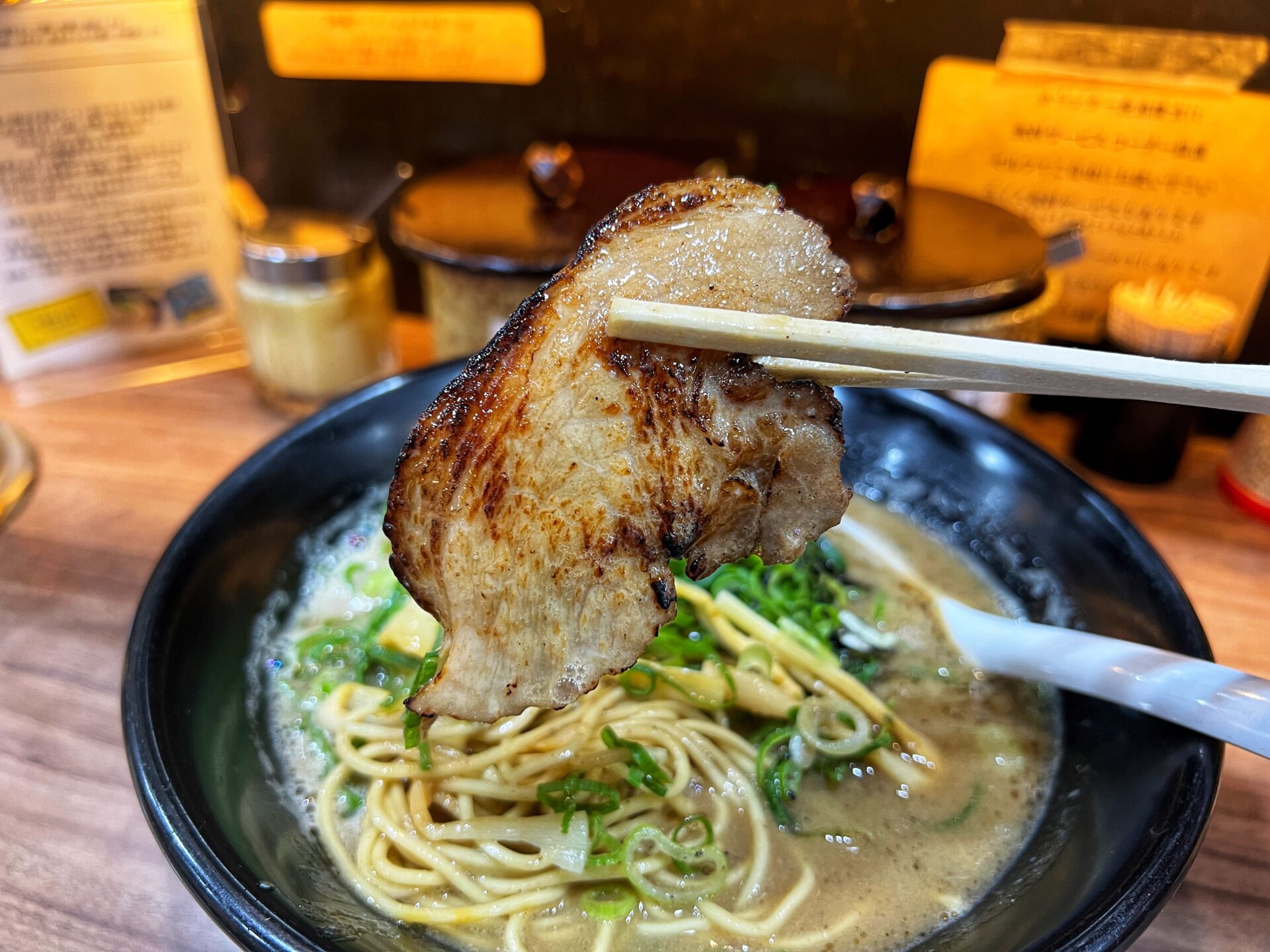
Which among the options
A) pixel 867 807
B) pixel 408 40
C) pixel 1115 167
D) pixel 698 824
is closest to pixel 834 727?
pixel 867 807

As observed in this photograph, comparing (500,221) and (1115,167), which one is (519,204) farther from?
(1115,167)

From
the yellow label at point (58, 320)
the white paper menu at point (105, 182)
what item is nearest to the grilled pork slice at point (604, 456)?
the white paper menu at point (105, 182)

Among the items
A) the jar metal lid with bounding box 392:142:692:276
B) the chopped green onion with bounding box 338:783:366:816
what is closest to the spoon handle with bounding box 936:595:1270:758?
the chopped green onion with bounding box 338:783:366:816

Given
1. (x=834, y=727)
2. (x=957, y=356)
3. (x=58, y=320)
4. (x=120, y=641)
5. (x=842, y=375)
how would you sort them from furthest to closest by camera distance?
(x=58, y=320)
(x=120, y=641)
(x=834, y=727)
(x=842, y=375)
(x=957, y=356)

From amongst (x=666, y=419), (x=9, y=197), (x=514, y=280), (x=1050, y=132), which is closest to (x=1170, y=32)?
(x=1050, y=132)

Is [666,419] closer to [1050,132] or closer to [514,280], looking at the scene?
[514,280]
